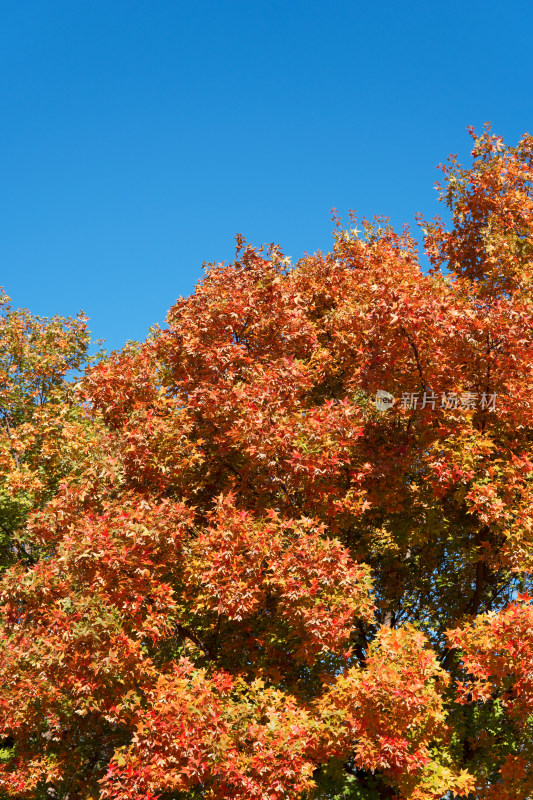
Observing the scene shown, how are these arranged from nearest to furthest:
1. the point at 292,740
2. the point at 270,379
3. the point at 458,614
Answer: the point at 292,740
the point at 270,379
the point at 458,614

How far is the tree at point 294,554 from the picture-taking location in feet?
32.8

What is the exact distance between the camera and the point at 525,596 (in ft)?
35.5

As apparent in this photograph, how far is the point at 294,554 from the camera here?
10469mm

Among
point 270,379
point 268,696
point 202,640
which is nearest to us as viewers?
point 268,696

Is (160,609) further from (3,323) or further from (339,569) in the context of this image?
(3,323)

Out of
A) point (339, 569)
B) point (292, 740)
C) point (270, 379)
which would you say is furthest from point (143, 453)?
point (292, 740)

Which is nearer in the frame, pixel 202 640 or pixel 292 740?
pixel 292 740

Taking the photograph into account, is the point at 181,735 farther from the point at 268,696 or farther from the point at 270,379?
the point at 270,379

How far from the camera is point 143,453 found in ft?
39.7

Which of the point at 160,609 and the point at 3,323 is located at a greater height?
the point at 3,323

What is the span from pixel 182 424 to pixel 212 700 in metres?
4.91

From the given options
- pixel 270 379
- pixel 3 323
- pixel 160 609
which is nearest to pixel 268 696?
pixel 160 609

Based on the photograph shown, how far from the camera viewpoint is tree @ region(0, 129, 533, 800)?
10.0m

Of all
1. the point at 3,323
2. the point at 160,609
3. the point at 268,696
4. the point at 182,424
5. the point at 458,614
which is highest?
the point at 3,323
